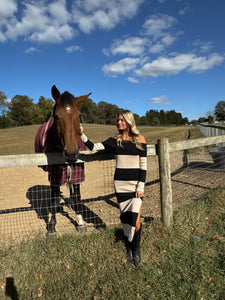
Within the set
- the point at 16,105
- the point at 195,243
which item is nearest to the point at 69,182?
the point at 195,243

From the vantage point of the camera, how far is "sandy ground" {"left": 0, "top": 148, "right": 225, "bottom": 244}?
14.4 ft

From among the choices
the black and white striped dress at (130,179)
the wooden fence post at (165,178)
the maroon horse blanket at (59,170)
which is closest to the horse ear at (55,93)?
the maroon horse blanket at (59,170)

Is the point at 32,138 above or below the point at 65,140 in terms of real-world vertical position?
above

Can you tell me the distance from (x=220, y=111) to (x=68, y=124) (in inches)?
5337

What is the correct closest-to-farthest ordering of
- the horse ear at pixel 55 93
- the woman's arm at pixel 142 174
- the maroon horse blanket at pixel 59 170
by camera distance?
the woman's arm at pixel 142 174
the horse ear at pixel 55 93
the maroon horse blanket at pixel 59 170

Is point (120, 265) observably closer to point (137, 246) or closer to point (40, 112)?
point (137, 246)

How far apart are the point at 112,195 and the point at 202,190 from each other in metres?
2.59

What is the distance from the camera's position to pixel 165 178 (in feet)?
11.4

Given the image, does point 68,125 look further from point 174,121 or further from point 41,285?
point 174,121

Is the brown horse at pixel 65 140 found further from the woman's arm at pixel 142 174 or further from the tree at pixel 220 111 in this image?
the tree at pixel 220 111

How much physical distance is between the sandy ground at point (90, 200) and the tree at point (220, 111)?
414 ft

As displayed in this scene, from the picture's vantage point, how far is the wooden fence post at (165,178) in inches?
136

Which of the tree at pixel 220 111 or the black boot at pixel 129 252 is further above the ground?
the tree at pixel 220 111

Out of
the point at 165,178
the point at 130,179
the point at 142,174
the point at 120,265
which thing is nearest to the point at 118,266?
the point at 120,265
